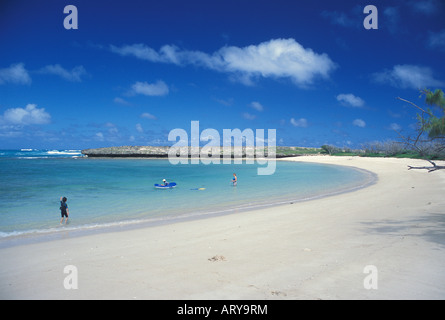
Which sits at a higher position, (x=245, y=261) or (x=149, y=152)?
(x=149, y=152)

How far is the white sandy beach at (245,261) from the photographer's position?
14.5 ft

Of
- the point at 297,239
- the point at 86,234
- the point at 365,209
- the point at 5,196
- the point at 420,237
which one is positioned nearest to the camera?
the point at 420,237

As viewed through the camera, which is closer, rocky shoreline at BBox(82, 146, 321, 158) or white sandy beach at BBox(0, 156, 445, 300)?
white sandy beach at BBox(0, 156, 445, 300)

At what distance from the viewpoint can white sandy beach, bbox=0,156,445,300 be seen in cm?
441

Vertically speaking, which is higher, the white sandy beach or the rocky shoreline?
the rocky shoreline

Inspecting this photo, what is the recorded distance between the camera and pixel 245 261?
5816 mm

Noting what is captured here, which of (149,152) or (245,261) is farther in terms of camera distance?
(149,152)

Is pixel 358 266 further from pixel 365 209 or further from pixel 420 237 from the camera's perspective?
pixel 365 209

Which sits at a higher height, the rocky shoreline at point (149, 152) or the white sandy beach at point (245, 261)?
the rocky shoreline at point (149, 152)

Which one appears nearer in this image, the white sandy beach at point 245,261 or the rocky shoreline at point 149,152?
the white sandy beach at point 245,261
